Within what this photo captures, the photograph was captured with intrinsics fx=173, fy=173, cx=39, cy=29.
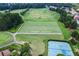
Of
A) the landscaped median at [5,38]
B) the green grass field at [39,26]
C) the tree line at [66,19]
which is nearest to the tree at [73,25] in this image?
the tree line at [66,19]

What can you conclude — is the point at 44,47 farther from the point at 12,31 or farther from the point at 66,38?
the point at 12,31

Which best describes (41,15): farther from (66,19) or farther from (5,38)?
(5,38)

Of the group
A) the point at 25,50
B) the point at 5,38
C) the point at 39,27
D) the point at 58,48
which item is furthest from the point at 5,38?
the point at 58,48

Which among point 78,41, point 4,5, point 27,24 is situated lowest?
point 78,41

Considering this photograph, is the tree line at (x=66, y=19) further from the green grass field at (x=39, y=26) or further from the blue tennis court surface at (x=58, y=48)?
the blue tennis court surface at (x=58, y=48)

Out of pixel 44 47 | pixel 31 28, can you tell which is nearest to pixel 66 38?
pixel 44 47

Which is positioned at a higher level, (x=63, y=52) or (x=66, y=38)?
(x=66, y=38)
